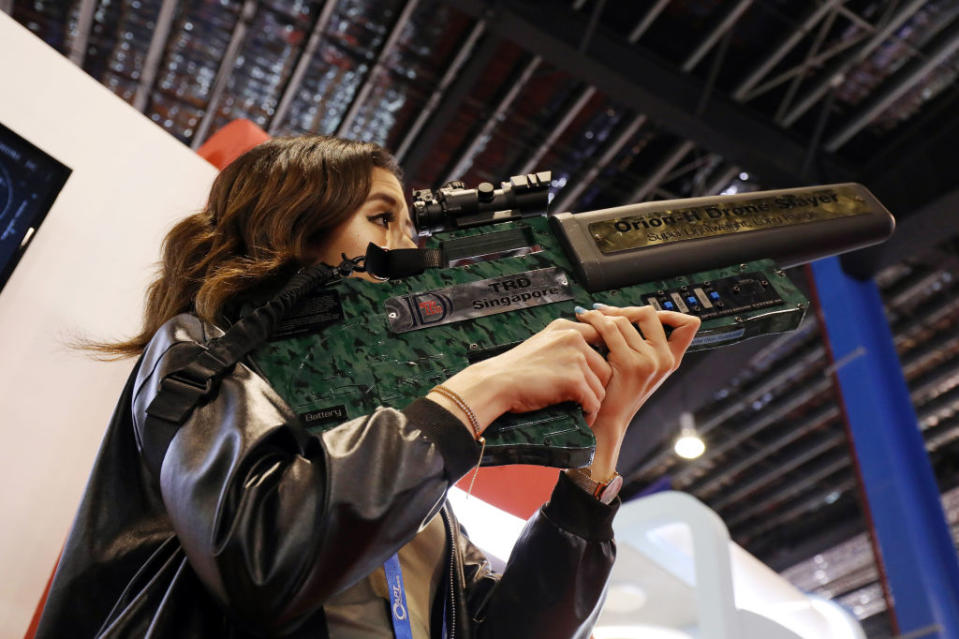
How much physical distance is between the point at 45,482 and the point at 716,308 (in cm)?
130

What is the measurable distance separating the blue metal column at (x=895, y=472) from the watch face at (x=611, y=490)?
4459mm

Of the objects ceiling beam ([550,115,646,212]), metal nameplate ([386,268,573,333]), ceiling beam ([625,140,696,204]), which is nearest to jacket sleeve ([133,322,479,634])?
metal nameplate ([386,268,573,333])

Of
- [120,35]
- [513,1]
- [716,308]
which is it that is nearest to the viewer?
[716,308]

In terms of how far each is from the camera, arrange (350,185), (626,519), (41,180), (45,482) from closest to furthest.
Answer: (350,185), (45,482), (41,180), (626,519)

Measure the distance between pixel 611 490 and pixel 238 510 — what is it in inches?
23.7

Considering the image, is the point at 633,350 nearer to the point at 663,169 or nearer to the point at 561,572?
the point at 561,572

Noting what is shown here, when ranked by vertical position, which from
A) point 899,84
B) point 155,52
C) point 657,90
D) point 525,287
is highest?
point 155,52

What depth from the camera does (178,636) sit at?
0.91 meters

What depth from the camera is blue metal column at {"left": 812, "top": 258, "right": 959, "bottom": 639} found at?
4871 mm

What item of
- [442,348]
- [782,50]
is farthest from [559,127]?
[442,348]

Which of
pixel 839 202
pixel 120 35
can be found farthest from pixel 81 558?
pixel 120 35

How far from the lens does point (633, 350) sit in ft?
3.60

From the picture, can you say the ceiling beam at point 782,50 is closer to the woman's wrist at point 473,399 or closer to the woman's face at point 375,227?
the woman's face at point 375,227

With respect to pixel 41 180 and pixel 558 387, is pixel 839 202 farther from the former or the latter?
pixel 41 180
